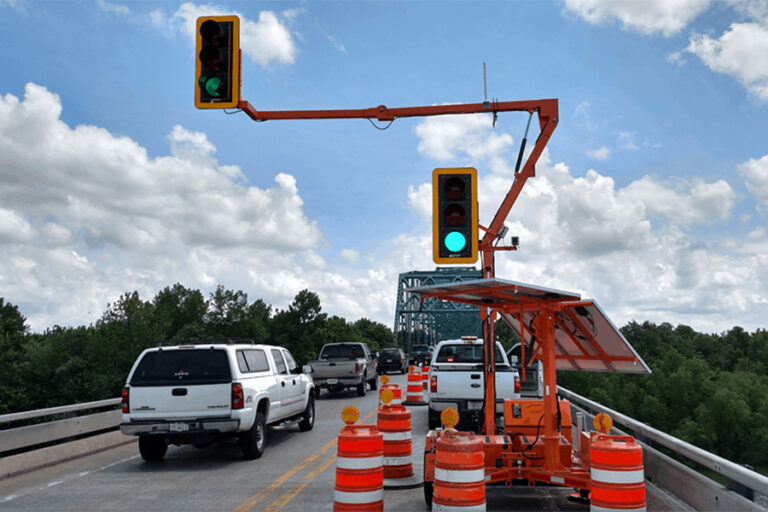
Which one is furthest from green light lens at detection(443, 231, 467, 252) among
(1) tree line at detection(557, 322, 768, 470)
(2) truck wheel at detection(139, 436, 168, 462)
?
(1) tree line at detection(557, 322, 768, 470)

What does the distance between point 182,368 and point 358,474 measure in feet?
18.4

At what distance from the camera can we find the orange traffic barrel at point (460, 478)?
19.0 ft

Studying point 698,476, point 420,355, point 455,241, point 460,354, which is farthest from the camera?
point 420,355

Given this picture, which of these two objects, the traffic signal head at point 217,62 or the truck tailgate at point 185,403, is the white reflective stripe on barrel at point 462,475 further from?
the truck tailgate at point 185,403

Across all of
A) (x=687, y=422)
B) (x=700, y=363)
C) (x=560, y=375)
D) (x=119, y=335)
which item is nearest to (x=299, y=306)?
(x=119, y=335)

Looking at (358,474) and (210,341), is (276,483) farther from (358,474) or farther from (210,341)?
(210,341)

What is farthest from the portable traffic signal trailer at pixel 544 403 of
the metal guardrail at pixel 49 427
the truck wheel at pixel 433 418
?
the metal guardrail at pixel 49 427

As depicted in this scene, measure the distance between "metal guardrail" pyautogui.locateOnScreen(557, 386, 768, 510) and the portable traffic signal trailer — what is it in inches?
29.4

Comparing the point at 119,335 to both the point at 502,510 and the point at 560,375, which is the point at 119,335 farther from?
the point at 502,510

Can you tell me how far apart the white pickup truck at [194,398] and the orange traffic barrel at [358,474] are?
4.68m

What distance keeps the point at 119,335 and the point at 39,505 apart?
5394 centimetres

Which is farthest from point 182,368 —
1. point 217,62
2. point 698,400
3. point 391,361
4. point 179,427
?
point 698,400

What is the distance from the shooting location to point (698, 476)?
6.81 metres

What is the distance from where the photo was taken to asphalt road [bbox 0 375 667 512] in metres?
7.93
